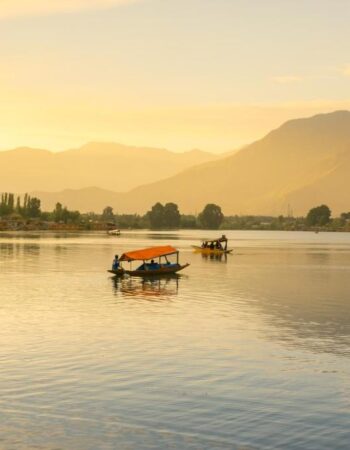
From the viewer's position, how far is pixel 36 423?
2592 cm

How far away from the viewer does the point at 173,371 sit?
34.7 m

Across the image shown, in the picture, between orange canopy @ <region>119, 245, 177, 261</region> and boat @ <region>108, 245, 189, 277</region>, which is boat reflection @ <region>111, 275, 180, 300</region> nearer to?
boat @ <region>108, 245, 189, 277</region>

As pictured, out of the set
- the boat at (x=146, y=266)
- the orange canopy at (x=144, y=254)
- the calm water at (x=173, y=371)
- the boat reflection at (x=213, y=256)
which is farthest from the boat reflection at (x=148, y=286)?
the boat reflection at (x=213, y=256)

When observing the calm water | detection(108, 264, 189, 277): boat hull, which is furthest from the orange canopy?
the calm water

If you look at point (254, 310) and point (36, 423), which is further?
point (254, 310)

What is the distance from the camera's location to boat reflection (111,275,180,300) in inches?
2823

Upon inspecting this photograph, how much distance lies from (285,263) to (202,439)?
107 meters

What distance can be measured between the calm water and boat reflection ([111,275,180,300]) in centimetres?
96

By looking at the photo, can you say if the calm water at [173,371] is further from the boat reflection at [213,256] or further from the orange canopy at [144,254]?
the boat reflection at [213,256]

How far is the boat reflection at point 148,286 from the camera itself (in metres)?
71.7

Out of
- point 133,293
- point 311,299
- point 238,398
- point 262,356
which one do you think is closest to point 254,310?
point 311,299

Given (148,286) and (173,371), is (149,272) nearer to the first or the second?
(148,286)

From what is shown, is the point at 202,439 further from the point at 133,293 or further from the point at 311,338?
the point at 133,293

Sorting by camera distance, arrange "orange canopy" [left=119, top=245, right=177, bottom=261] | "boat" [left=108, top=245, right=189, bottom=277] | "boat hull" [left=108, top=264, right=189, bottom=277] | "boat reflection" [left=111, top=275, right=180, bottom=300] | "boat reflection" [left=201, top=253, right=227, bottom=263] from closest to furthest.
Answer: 1. "boat reflection" [left=111, top=275, right=180, bottom=300]
2. "orange canopy" [left=119, top=245, right=177, bottom=261]
3. "boat" [left=108, top=245, right=189, bottom=277]
4. "boat hull" [left=108, top=264, right=189, bottom=277]
5. "boat reflection" [left=201, top=253, right=227, bottom=263]
